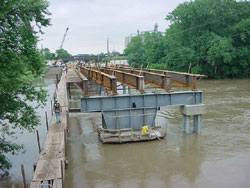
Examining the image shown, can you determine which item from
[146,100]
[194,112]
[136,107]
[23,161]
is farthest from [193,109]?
[23,161]

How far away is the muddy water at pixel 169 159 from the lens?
430 inches

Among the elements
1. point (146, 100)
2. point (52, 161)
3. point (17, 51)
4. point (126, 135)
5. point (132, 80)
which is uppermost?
point (17, 51)

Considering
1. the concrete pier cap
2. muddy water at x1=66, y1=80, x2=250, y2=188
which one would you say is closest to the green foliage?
muddy water at x1=66, y1=80, x2=250, y2=188

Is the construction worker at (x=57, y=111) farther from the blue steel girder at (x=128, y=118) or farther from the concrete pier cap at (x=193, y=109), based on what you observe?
the concrete pier cap at (x=193, y=109)

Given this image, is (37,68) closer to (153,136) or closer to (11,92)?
(11,92)

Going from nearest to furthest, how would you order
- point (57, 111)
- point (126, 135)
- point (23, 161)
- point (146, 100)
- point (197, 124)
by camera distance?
1. point (57, 111)
2. point (23, 161)
3. point (126, 135)
4. point (146, 100)
5. point (197, 124)

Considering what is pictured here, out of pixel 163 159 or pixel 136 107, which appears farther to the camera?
pixel 136 107

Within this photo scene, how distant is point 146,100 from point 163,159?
174 inches

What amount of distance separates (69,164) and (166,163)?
200 inches

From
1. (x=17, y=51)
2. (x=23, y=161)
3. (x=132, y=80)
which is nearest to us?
(x=17, y=51)

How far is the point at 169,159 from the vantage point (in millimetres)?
13156

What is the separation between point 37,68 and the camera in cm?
1095

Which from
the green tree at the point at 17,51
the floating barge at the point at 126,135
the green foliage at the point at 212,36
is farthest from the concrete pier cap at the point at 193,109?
the green foliage at the point at 212,36

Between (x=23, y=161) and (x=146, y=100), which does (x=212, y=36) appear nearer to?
(x=146, y=100)
